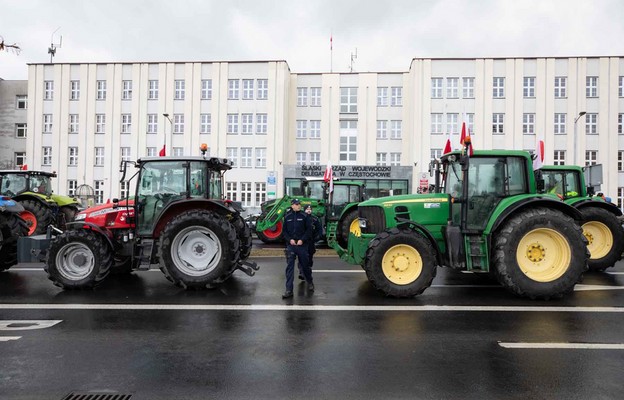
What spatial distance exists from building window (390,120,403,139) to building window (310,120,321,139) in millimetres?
6069

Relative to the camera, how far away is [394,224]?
26.9ft

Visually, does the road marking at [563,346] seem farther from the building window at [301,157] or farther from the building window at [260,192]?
the building window at [301,157]

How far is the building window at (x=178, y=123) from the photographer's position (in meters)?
38.7

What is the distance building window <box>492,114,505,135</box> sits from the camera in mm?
36844

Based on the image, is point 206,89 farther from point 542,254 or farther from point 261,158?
point 542,254

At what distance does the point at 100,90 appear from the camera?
3941cm

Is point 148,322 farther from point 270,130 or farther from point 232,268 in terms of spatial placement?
point 270,130

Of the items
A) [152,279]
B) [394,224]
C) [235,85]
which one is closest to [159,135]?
[235,85]

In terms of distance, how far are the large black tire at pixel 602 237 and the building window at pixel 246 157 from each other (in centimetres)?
3003

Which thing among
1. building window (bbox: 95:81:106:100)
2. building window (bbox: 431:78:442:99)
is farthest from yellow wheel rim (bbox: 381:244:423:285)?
building window (bbox: 95:81:106:100)

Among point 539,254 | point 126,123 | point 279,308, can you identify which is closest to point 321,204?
point 539,254

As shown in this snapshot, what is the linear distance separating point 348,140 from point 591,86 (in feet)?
63.2

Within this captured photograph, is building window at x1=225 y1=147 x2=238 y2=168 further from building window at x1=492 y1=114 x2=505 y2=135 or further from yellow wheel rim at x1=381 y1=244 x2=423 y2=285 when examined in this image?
yellow wheel rim at x1=381 y1=244 x2=423 y2=285

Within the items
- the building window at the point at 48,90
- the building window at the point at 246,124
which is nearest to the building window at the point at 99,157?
the building window at the point at 48,90
